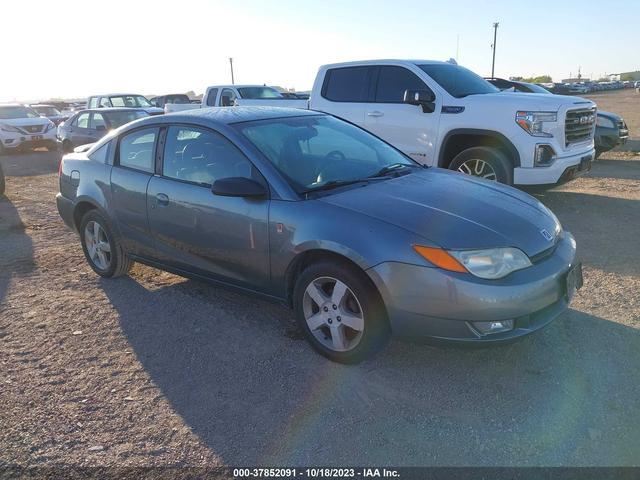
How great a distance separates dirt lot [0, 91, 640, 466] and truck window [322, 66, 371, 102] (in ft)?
14.4

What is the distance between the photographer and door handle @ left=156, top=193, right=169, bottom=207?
419 cm

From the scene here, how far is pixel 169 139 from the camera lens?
434 centimetres

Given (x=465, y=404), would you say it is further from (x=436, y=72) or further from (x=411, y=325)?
(x=436, y=72)

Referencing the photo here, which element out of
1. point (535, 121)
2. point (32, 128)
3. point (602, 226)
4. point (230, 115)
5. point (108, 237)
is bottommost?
point (602, 226)

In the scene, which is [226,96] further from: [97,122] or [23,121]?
[23,121]

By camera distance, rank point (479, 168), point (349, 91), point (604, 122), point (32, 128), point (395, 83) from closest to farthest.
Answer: point (479, 168) < point (395, 83) < point (349, 91) < point (604, 122) < point (32, 128)

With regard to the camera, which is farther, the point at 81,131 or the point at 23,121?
the point at 23,121

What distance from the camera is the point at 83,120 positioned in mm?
14773

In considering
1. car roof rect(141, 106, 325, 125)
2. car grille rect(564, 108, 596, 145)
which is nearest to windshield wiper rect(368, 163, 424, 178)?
car roof rect(141, 106, 325, 125)

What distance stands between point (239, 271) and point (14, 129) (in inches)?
682

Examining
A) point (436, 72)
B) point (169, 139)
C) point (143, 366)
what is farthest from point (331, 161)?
point (436, 72)

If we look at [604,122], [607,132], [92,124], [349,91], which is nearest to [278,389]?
[349,91]

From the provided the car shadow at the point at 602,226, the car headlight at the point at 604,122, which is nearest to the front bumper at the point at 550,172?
the car shadow at the point at 602,226

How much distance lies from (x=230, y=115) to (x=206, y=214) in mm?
859
